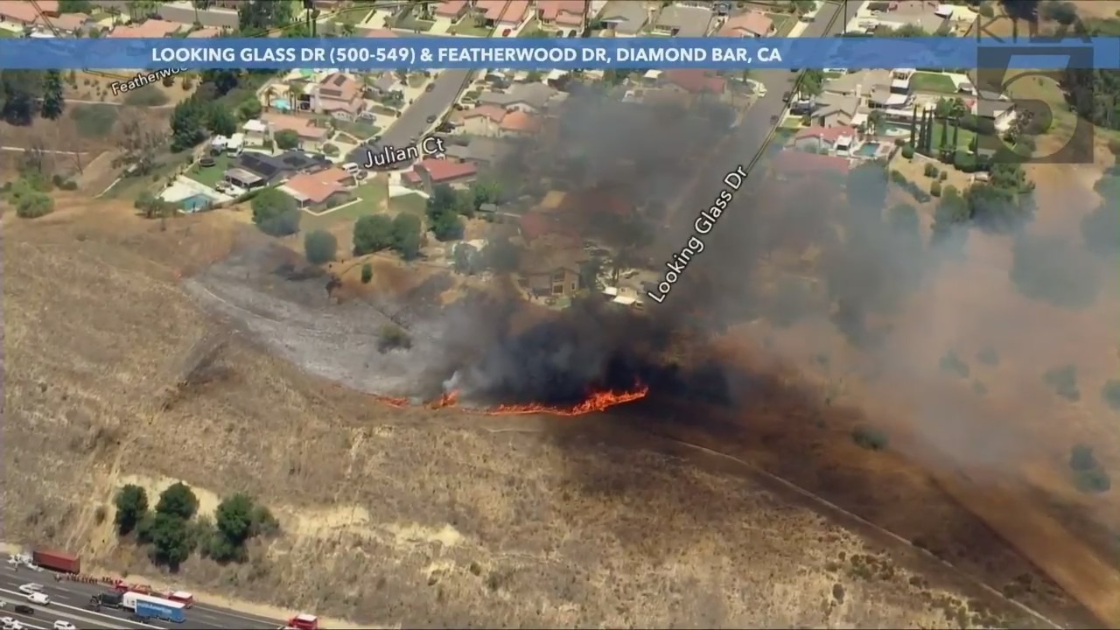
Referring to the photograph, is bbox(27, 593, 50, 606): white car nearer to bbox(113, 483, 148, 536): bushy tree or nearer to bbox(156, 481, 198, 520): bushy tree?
bbox(113, 483, 148, 536): bushy tree

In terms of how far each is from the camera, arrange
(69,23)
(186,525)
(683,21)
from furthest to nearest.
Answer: (683,21), (69,23), (186,525)

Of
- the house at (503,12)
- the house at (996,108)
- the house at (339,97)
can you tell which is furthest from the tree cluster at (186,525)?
the house at (996,108)

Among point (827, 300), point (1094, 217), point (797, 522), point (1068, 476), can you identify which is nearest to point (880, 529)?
point (797, 522)

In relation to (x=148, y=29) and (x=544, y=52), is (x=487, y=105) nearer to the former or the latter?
(x=544, y=52)

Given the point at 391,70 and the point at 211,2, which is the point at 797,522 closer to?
the point at 391,70

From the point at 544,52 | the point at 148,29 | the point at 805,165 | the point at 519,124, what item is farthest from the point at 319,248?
the point at 148,29

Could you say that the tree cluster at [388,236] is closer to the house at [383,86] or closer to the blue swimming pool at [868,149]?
the house at [383,86]
